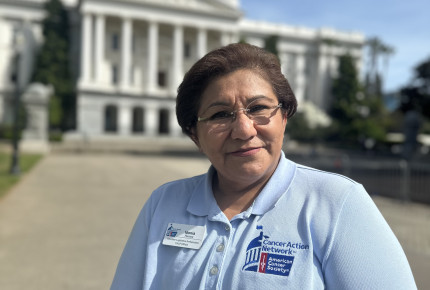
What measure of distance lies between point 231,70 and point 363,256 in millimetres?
946

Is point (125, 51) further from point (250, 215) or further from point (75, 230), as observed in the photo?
point (250, 215)

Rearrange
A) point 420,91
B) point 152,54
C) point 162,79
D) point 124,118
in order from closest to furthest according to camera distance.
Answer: point 420,91 → point 124,118 → point 152,54 → point 162,79

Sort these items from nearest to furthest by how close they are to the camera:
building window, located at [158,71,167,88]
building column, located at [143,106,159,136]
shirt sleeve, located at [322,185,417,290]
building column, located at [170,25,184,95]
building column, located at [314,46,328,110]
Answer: shirt sleeve, located at [322,185,417,290] < building column, located at [143,106,159,136] < building column, located at [170,25,184,95] < building window, located at [158,71,167,88] < building column, located at [314,46,328,110]

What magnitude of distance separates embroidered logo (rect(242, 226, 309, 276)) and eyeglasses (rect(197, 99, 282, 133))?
1.74 feet

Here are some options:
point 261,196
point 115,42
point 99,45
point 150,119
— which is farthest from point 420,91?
point 115,42

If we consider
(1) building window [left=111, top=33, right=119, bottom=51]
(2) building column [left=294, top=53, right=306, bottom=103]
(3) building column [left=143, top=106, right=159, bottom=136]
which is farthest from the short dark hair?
(2) building column [left=294, top=53, right=306, bottom=103]

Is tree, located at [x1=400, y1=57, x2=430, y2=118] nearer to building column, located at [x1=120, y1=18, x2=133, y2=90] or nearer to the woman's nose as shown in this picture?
the woman's nose

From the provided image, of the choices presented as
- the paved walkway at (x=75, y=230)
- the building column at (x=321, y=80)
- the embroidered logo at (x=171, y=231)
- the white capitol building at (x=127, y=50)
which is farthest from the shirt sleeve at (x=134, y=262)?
the building column at (x=321, y=80)

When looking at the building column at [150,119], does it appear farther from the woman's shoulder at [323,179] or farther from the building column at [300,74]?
the woman's shoulder at [323,179]

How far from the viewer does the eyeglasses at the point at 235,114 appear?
1.85 meters

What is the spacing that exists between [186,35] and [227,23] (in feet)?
22.2

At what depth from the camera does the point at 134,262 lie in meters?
1.91

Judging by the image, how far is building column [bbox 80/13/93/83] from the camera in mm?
50422

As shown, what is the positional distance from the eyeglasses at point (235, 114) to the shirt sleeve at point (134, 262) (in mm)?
560
